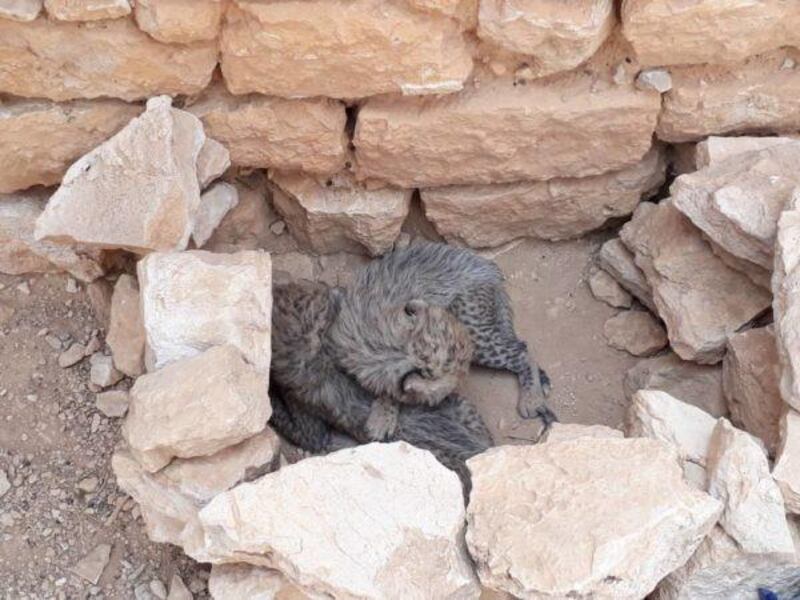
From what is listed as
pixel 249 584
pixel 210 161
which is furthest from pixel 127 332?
pixel 249 584

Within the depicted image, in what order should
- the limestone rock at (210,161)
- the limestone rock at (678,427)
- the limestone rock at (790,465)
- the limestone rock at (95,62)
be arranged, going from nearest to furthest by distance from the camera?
the limestone rock at (790,465) → the limestone rock at (678,427) → the limestone rock at (95,62) → the limestone rock at (210,161)

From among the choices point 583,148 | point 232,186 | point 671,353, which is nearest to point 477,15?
point 583,148

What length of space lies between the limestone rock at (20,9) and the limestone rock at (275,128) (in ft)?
2.93

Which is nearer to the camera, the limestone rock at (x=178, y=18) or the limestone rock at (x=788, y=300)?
the limestone rock at (x=788, y=300)

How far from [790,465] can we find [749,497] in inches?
9.8

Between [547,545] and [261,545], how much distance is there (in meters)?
1.09

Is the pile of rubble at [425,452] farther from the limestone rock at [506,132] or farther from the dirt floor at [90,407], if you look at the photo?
the limestone rock at [506,132]

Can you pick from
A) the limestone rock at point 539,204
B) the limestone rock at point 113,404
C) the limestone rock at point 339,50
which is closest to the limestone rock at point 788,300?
the limestone rock at point 539,204

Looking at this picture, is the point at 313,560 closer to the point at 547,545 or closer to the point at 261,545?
the point at 261,545

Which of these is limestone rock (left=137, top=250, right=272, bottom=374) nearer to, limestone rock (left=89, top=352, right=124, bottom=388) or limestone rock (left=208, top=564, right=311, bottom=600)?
limestone rock (left=89, top=352, right=124, bottom=388)

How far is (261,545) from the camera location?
4.16 meters

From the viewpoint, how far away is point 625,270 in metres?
6.12

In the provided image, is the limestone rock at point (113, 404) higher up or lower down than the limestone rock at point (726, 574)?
lower down

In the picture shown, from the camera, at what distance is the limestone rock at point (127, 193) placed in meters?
4.89
